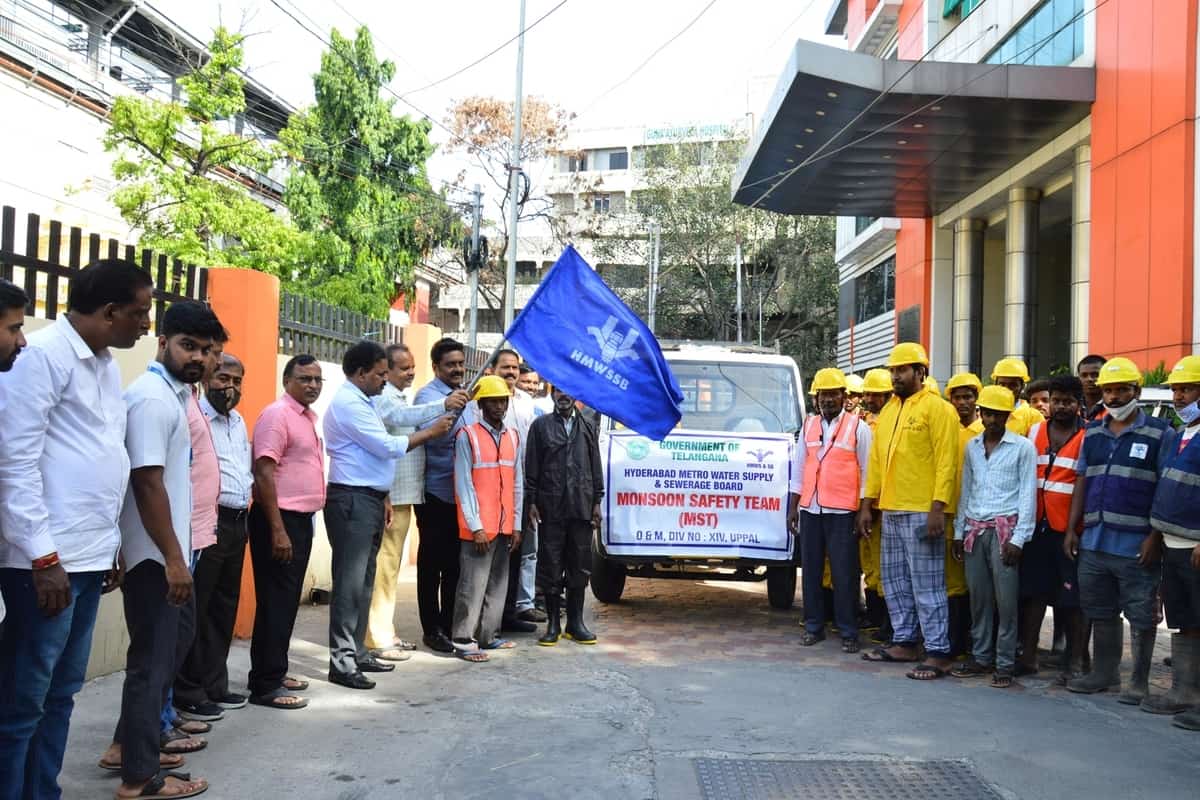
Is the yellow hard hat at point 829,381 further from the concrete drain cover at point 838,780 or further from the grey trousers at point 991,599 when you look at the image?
the concrete drain cover at point 838,780

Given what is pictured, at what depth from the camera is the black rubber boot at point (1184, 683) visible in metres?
6.11

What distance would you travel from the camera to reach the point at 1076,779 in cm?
486

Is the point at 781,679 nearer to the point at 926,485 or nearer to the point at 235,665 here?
the point at 926,485

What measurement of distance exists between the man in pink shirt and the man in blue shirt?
147 centimetres

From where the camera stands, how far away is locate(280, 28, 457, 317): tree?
1268 inches

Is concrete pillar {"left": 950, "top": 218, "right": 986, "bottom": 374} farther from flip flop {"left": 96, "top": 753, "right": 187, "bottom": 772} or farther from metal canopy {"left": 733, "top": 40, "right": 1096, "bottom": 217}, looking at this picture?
flip flop {"left": 96, "top": 753, "right": 187, "bottom": 772}

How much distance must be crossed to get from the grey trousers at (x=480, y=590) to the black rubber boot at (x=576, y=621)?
58 centimetres

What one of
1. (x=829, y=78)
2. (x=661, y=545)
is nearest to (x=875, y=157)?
(x=829, y=78)

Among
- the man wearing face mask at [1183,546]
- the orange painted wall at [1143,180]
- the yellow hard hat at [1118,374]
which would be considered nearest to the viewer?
the man wearing face mask at [1183,546]

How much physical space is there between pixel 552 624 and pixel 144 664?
13.3 ft

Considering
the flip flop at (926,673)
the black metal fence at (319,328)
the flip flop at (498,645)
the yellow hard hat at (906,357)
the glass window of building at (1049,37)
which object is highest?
the glass window of building at (1049,37)

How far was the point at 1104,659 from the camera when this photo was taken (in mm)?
6629

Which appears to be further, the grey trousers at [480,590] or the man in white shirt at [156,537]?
the grey trousers at [480,590]

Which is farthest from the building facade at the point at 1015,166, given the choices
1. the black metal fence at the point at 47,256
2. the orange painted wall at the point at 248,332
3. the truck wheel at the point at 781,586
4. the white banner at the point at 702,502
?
the black metal fence at the point at 47,256
